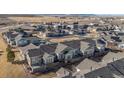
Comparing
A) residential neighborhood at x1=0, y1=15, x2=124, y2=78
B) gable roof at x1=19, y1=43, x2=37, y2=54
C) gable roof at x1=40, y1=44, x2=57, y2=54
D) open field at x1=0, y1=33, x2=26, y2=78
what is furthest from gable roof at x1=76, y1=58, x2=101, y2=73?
gable roof at x1=19, y1=43, x2=37, y2=54

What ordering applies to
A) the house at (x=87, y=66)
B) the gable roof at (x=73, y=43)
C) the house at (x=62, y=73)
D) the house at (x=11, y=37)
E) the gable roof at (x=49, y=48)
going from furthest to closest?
1. the house at (x=11, y=37)
2. the gable roof at (x=73, y=43)
3. the gable roof at (x=49, y=48)
4. the house at (x=87, y=66)
5. the house at (x=62, y=73)

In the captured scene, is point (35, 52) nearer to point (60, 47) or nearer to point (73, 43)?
point (60, 47)

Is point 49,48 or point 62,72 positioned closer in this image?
point 62,72

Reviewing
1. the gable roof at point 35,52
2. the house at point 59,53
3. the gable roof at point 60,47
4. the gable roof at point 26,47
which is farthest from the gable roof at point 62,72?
the gable roof at point 26,47

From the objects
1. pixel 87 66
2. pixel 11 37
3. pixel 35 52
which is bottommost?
→ pixel 87 66

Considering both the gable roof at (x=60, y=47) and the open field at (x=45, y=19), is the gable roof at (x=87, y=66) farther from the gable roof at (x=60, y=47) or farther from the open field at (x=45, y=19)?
the open field at (x=45, y=19)

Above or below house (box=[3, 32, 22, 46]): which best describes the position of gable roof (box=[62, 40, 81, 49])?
below

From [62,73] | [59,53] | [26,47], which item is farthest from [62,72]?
[26,47]

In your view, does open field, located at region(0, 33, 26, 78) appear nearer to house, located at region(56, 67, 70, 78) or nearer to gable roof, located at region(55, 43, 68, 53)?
house, located at region(56, 67, 70, 78)

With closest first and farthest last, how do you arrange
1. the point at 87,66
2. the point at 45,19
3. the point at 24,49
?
the point at 87,66
the point at 45,19
the point at 24,49
